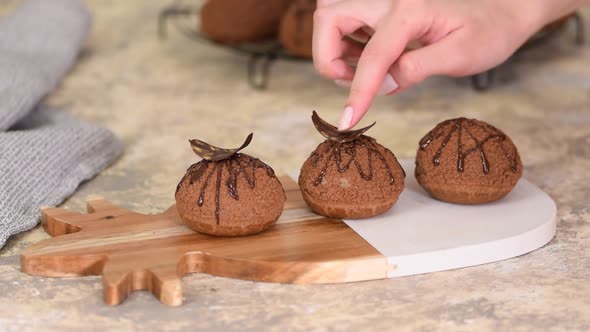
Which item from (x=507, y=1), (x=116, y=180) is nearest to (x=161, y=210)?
(x=116, y=180)

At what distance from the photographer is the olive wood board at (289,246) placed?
1296 millimetres

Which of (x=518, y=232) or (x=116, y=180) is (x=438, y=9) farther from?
(x=116, y=180)

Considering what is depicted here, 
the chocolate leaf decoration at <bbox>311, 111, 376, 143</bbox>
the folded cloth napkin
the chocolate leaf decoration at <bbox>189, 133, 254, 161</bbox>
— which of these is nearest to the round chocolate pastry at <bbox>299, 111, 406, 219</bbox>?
the chocolate leaf decoration at <bbox>311, 111, 376, 143</bbox>

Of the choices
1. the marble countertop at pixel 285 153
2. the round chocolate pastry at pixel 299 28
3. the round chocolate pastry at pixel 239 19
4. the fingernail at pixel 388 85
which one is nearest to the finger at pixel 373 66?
the fingernail at pixel 388 85

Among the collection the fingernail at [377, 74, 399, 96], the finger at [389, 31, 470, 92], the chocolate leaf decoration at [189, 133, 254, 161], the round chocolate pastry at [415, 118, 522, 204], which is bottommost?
the round chocolate pastry at [415, 118, 522, 204]

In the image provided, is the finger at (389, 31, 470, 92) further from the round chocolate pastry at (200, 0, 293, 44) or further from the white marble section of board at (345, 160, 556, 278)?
the round chocolate pastry at (200, 0, 293, 44)

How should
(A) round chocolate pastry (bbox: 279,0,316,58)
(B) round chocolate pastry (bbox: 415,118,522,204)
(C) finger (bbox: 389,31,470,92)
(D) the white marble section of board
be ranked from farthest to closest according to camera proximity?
(A) round chocolate pastry (bbox: 279,0,316,58), (C) finger (bbox: 389,31,470,92), (B) round chocolate pastry (bbox: 415,118,522,204), (D) the white marble section of board

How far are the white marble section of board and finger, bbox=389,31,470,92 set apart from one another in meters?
0.20

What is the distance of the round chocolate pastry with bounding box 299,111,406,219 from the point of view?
1413 mm

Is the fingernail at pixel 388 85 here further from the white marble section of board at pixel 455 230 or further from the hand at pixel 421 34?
the white marble section of board at pixel 455 230

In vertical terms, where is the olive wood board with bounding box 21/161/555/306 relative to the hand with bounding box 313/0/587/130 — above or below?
below

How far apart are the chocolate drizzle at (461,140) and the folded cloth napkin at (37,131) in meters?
0.67

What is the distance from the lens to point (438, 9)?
158 centimetres

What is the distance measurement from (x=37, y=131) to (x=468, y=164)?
0.81m
